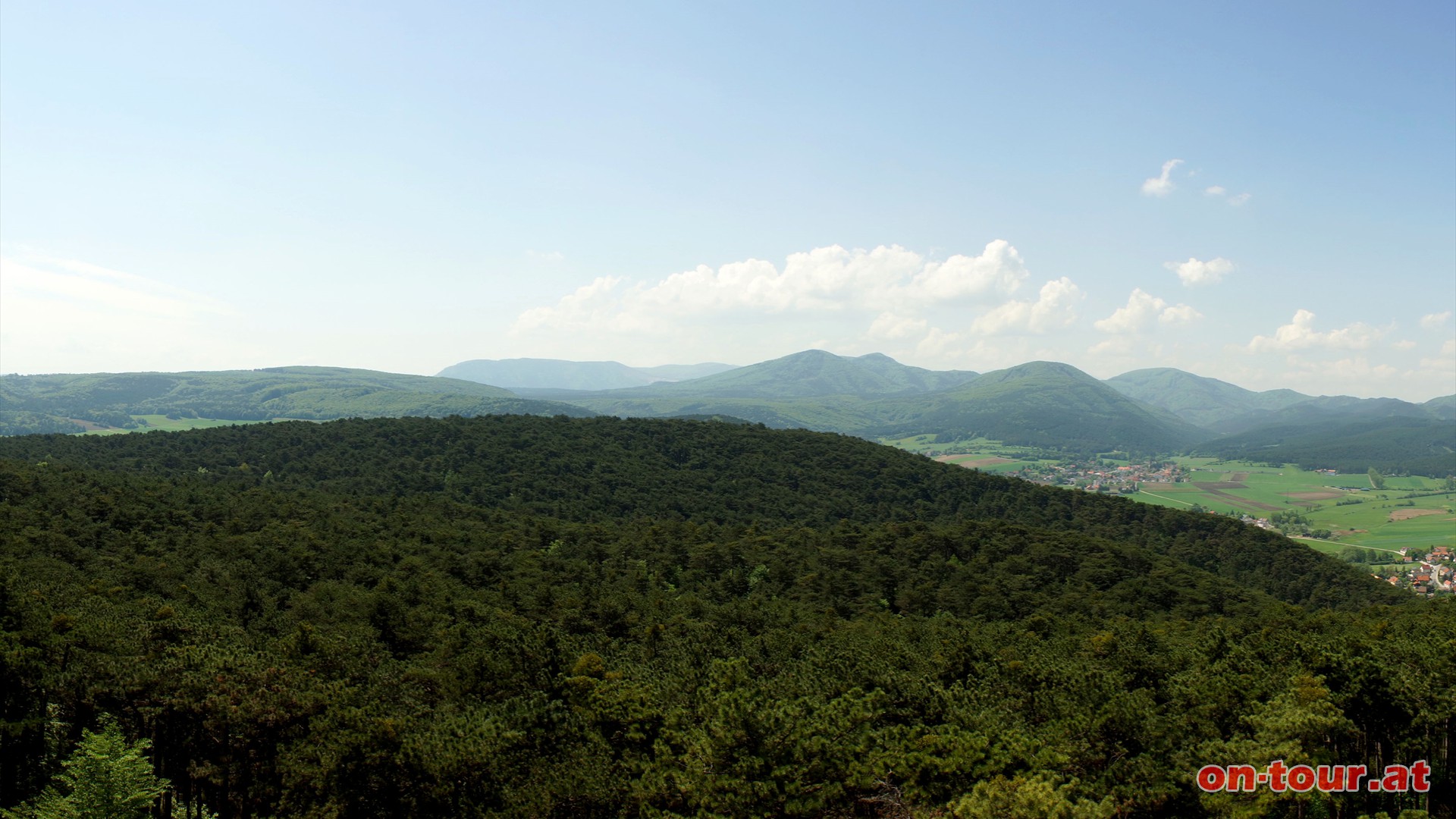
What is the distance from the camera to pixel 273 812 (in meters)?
30.1

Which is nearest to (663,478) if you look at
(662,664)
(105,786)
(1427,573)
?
(662,664)

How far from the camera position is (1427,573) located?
135 m

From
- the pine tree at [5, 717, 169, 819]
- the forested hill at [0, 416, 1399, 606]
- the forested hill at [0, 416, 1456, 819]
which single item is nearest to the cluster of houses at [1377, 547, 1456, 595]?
the forested hill at [0, 416, 1399, 606]

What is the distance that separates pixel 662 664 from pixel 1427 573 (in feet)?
519

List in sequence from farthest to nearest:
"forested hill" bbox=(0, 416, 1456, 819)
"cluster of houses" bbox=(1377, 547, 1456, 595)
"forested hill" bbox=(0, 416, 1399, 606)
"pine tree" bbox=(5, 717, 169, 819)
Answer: "cluster of houses" bbox=(1377, 547, 1456, 595) < "forested hill" bbox=(0, 416, 1399, 606) < "forested hill" bbox=(0, 416, 1456, 819) < "pine tree" bbox=(5, 717, 169, 819)

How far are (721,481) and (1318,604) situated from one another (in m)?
88.6

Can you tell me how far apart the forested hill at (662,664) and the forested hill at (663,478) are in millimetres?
12551

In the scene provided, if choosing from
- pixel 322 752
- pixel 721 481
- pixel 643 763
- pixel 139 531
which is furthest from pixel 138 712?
pixel 721 481

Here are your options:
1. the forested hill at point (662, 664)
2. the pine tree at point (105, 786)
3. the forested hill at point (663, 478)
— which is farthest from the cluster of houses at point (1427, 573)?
the pine tree at point (105, 786)

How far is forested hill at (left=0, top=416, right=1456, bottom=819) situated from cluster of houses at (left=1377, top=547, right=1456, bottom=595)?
123 feet

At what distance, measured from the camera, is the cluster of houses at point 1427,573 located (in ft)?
392

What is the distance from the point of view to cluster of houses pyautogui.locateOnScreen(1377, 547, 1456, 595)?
119 m

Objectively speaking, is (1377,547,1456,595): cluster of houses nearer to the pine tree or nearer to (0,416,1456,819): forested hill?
(0,416,1456,819): forested hill

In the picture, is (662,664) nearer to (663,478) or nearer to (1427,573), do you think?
(663,478)
